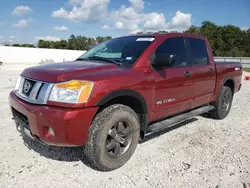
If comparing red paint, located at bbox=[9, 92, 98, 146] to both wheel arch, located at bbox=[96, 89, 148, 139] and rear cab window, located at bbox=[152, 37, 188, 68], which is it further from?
rear cab window, located at bbox=[152, 37, 188, 68]

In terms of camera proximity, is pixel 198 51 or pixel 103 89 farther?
pixel 198 51

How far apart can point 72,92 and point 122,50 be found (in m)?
1.51

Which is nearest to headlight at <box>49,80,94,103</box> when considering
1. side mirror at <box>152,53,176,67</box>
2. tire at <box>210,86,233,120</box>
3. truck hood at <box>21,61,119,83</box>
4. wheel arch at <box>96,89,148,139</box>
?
truck hood at <box>21,61,119,83</box>

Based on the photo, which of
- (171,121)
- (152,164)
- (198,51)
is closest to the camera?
(152,164)

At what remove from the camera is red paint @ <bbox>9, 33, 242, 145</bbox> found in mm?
2621

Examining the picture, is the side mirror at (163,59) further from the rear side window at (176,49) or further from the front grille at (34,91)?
the front grille at (34,91)

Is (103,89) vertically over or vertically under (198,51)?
under

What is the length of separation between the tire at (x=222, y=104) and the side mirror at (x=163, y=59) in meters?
2.49

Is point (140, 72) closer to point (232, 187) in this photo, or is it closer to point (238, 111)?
A: point (232, 187)

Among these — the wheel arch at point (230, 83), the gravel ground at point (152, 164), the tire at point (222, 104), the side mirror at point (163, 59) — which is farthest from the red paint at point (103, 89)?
the wheel arch at point (230, 83)

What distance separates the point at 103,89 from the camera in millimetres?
2789

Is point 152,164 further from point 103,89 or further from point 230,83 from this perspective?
point 230,83

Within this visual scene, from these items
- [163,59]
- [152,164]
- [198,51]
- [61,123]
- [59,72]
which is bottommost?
[152,164]

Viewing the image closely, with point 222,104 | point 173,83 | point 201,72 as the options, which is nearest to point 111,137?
point 173,83
